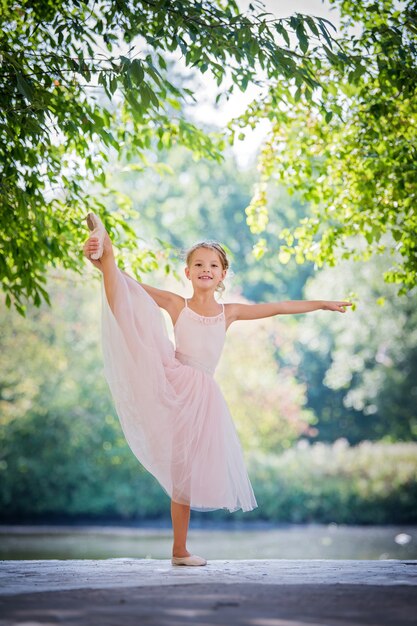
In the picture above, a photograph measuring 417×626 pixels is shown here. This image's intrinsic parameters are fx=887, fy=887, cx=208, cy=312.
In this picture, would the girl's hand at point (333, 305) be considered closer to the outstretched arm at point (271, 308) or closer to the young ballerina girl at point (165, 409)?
the outstretched arm at point (271, 308)

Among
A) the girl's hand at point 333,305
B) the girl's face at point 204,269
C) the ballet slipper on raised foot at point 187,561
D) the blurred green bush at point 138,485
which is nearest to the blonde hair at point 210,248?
the girl's face at point 204,269

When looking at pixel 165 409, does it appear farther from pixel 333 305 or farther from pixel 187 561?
pixel 333 305

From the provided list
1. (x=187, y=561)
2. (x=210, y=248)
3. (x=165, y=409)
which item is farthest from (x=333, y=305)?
(x=187, y=561)

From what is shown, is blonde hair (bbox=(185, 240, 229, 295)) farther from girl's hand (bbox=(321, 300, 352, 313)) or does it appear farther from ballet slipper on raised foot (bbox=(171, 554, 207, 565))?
ballet slipper on raised foot (bbox=(171, 554, 207, 565))

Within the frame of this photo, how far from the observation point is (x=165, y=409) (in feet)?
17.3

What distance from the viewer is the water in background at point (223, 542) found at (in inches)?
566

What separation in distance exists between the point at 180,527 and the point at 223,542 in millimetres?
12148

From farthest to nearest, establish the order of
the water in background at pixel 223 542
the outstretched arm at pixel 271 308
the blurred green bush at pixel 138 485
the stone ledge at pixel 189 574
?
the blurred green bush at pixel 138 485, the water in background at pixel 223 542, the outstretched arm at pixel 271 308, the stone ledge at pixel 189 574

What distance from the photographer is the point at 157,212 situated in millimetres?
36219

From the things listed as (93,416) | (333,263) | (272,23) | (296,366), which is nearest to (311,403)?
(296,366)

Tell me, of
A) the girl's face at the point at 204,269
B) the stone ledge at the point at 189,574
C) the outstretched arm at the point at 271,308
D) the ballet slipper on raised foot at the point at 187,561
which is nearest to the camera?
the stone ledge at the point at 189,574

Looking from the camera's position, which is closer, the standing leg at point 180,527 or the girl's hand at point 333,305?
the standing leg at point 180,527

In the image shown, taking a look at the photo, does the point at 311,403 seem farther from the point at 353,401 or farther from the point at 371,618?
the point at 371,618

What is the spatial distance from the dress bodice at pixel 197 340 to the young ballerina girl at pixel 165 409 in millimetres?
72
